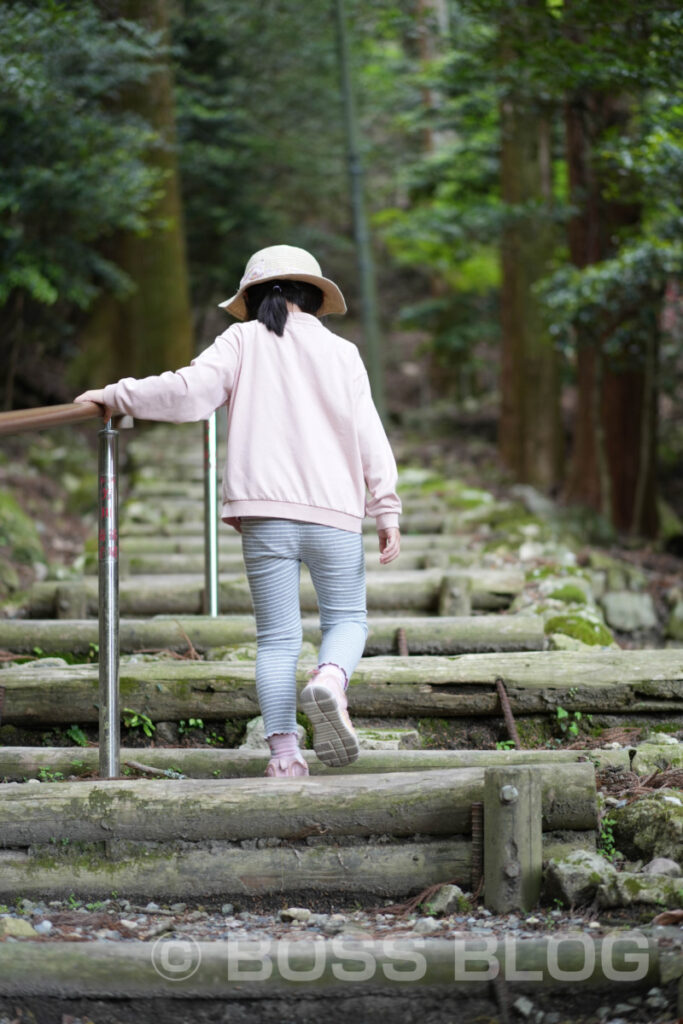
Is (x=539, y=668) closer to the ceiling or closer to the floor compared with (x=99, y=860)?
closer to the ceiling

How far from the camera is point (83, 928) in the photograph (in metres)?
2.58

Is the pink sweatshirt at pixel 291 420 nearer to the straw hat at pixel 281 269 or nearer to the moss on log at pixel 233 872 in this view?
the straw hat at pixel 281 269

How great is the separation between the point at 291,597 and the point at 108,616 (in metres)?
0.57

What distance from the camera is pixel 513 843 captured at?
2.67 meters

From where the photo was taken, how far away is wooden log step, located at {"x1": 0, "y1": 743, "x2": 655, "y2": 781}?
319 centimetres

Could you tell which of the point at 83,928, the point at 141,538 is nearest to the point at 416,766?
the point at 83,928

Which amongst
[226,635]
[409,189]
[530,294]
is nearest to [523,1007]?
[226,635]

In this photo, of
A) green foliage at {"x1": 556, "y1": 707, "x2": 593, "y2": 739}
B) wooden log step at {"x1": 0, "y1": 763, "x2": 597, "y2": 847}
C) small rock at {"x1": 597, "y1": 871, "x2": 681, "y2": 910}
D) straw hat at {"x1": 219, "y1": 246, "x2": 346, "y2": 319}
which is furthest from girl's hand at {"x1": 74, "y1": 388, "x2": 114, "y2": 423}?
green foliage at {"x1": 556, "y1": 707, "x2": 593, "y2": 739}

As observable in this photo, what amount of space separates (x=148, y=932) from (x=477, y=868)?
2.92 feet

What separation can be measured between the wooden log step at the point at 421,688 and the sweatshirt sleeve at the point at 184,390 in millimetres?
1186

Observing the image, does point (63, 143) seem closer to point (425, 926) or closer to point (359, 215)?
point (359, 215)

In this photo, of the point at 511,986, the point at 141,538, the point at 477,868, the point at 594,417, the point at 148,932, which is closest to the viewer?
the point at 511,986

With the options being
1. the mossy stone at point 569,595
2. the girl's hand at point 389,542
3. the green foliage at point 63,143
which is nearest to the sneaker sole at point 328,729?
the girl's hand at point 389,542

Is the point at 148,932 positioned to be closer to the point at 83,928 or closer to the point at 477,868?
the point at 83,928
